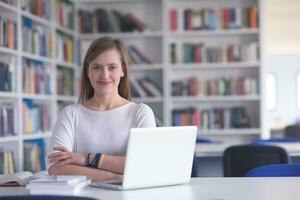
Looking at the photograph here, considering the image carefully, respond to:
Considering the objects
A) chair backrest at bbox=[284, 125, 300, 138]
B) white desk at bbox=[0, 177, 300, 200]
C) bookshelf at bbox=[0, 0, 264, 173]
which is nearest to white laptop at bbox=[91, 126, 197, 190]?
white desk at bbox=[0, 177, 300, 200]

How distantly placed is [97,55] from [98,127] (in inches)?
11.9

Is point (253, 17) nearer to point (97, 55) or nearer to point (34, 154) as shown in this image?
point (34, 154)

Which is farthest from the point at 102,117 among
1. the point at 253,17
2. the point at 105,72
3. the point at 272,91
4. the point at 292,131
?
the point at 272,91

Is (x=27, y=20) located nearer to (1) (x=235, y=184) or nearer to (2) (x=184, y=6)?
(2) (x=184, y=6)

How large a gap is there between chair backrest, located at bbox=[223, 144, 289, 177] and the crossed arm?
1.68m

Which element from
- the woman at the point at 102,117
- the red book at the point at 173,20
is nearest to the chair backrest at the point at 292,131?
the red book at the point at 173,20

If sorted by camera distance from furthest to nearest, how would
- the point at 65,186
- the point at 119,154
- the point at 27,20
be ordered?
the point at 27,20, the point at 119,154, the point at 65,186

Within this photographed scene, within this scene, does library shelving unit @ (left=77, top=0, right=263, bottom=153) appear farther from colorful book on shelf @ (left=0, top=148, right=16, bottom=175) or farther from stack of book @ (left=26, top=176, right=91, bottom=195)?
stack of book @ (left=26, top=176, right=91, bottom=195)

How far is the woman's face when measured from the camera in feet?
8.44

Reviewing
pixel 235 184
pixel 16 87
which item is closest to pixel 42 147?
pixel 16 87

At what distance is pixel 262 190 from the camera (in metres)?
2.07

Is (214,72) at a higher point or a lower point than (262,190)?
higher

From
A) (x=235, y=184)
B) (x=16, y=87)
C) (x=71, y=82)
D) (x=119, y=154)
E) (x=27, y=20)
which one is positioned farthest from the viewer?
(x=71, y=82)

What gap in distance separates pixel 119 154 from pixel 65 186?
60 cm
